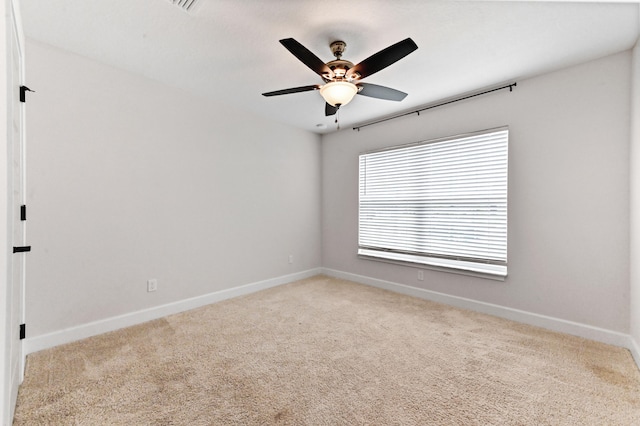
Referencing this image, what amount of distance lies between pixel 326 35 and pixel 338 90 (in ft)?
1.40

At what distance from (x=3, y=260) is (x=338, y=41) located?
245cm

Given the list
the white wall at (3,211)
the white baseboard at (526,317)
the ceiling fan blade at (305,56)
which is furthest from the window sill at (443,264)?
the white wall at (3,211)

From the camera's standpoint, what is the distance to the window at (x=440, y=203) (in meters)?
3.12

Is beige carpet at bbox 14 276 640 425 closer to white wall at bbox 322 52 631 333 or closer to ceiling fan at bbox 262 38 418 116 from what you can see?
white wall at bbox 322 52 631 333

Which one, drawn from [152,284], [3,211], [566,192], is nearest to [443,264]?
[566,192]

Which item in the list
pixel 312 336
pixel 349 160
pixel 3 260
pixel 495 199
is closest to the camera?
pixel 3 260

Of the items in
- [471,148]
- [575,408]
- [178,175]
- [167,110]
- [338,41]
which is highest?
[338,41]

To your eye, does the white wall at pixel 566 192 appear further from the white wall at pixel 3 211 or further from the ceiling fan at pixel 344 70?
the white wall at pixel 3 211

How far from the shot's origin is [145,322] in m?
2.93

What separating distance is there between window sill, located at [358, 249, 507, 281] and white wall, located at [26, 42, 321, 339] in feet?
5.14

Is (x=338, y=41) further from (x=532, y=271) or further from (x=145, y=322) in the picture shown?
(x=145, y=322)

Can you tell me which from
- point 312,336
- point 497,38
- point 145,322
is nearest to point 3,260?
point 145,322

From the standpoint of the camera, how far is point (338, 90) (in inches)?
87.5

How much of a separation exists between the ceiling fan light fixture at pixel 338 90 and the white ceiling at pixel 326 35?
1.23 feet
